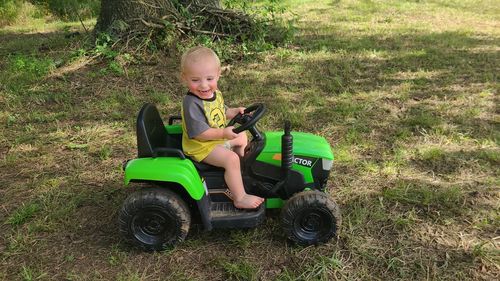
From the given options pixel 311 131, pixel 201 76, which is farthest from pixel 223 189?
pixel 311 131

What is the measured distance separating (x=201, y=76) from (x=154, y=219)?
3.19 ft

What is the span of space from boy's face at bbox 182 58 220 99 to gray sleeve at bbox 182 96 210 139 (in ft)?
0.21

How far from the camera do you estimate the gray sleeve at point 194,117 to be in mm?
2934

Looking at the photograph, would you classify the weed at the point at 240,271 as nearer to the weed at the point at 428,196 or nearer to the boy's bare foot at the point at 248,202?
the boy's bare foot at the point at 248,202

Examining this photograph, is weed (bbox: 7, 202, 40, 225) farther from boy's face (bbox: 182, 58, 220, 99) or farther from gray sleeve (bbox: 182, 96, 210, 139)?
boy's face (bbox: 182, 58, 220, 99)

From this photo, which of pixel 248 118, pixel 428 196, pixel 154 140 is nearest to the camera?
pixel 248 118

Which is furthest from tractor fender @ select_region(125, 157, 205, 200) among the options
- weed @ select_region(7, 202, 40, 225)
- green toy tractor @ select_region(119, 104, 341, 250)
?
weed @ select_region(7, 202, 40, 225)

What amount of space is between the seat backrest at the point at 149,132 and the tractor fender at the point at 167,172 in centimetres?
8

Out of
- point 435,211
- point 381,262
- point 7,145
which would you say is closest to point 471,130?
point 435,211

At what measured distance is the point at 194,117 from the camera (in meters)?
2.95

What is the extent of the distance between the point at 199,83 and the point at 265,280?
51.2 inches

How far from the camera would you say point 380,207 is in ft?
11.1

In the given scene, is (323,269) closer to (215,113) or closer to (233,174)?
(233,174)

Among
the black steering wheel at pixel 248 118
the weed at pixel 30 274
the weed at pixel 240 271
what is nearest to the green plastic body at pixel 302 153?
the black steering wheel at pixel 248 118
